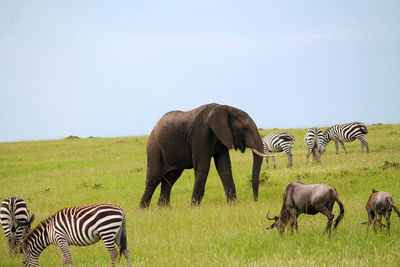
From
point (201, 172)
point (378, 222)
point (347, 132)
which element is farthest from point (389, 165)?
point (378, 222)

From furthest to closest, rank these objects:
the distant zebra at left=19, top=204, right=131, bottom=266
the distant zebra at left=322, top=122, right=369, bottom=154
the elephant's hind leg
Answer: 1. the distant zebra at left=322, top=122, right=369, bottom=154
2. the elephant's hind leg
3. the distant zebra at left=19, top=204, right=131, bottom=266

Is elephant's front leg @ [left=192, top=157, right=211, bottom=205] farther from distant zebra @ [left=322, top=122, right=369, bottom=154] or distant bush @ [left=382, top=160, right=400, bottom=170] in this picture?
distant zebra @ [left=322, top=122, right=369, bottom=154]

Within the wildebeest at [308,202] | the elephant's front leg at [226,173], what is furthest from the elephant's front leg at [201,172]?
the wildebeest at [308,202]

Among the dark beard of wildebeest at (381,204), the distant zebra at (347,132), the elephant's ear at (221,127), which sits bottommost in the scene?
the dark beard of wildebeest at (381,204)

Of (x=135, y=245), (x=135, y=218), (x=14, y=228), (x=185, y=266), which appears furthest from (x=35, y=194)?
(x=185, y=266)

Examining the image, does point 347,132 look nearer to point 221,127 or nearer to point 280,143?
point 280,143

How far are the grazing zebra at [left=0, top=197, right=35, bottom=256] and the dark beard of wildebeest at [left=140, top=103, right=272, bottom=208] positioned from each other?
16.2 ft

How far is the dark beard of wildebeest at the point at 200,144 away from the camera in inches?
533

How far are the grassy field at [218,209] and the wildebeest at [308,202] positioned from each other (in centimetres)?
46

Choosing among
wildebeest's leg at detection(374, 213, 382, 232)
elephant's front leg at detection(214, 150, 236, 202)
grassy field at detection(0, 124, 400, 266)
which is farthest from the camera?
elephant's front leg at detection(214, 150, 236, 202)

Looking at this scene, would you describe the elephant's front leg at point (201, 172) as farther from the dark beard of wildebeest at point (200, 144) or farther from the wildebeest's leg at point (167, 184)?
the wildebeest's leg at point (167, 184)

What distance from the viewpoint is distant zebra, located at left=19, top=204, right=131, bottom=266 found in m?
7.59

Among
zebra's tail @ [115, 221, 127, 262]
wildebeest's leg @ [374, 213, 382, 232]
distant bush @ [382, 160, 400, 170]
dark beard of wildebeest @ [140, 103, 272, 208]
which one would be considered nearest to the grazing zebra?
zebra's tail @ [115, 221, 127, 262]

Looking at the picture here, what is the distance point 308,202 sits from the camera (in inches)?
324
